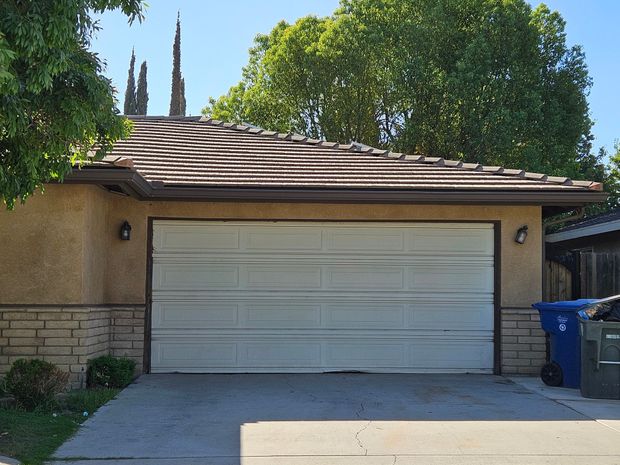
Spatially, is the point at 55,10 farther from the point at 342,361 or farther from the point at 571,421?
the point at 342,361

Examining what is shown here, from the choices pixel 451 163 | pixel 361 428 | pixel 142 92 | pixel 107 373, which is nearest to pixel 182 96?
pixel 142 92

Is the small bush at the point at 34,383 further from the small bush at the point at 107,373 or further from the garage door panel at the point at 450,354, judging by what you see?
the garage door panel at the point at 450,354

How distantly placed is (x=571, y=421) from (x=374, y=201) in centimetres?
452

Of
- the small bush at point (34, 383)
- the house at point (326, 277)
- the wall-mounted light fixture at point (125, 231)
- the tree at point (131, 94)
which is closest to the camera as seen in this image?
the small bush at point (34, 383)

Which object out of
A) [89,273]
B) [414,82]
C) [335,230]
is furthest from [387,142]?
[89,273]

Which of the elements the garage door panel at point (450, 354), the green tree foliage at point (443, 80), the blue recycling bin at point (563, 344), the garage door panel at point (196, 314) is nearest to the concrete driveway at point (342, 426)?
the blue recycling bin at point (563, 344)

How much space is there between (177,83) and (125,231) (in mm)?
27156

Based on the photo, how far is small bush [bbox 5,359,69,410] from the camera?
9.47 m

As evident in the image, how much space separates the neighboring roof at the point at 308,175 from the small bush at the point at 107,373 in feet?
7.80

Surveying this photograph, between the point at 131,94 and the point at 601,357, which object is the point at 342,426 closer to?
the point at 601,357

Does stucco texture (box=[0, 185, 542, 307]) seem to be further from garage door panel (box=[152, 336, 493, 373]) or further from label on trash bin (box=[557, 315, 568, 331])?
label on trash bin (box=[557, 315, 568, 331])

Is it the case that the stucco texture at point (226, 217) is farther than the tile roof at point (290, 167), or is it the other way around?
the tile roof at point (290, 167)

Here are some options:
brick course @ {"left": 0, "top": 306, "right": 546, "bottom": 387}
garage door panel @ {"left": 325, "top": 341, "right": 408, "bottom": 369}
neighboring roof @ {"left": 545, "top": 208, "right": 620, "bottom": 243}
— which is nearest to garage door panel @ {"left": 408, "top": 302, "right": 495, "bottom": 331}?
garage door panel @ {"left": 325, "top": 341, "right": 408, "bottom": 369}

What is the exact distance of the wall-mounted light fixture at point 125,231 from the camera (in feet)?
41.0
